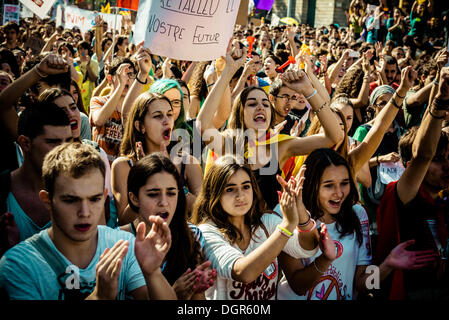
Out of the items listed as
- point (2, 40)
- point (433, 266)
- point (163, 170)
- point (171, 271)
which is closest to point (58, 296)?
point (171, 271)

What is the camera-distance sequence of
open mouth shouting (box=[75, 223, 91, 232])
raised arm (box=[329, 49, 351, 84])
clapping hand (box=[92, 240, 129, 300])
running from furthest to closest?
raised arm (box=[329, 49, 351, 84]) < open mouth shouting (box=[75, 223, 91, 232]) < clapping hand (box=[92, 240, 129, 300])

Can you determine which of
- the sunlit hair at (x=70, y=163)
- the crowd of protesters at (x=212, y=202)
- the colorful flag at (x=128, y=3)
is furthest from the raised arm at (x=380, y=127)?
the colorful flag at (x=128, y=3)

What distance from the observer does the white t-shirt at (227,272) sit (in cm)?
244

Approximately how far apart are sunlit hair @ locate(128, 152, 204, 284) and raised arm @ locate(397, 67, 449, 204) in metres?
1.26

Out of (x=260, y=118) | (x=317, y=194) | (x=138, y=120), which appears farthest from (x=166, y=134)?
(x=317, y=194)

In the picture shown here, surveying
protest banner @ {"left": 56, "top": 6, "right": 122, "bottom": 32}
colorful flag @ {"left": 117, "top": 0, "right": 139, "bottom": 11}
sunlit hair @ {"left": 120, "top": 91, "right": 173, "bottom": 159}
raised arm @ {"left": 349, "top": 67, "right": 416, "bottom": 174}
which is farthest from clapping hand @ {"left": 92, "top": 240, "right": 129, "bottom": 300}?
protest banner @ {"left": 56, "top": 6, "right": 122, "bottom": 32}

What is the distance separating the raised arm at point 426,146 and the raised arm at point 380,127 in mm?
826

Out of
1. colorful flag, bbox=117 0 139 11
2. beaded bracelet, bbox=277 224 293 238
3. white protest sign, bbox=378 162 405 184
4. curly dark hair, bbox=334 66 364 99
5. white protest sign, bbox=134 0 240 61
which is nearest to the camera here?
beaded bracelet, bbox=277 224 293 238

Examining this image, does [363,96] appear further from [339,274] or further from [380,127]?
[339,274]

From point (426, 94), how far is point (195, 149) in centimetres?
301

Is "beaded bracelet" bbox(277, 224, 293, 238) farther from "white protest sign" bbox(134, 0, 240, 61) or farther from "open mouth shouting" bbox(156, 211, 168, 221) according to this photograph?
"white protest sign" bbox(134, 0, 240, 61)

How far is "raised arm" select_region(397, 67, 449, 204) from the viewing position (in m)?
2.79

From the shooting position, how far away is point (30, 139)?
2.62 metres

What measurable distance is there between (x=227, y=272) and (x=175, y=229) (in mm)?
378
